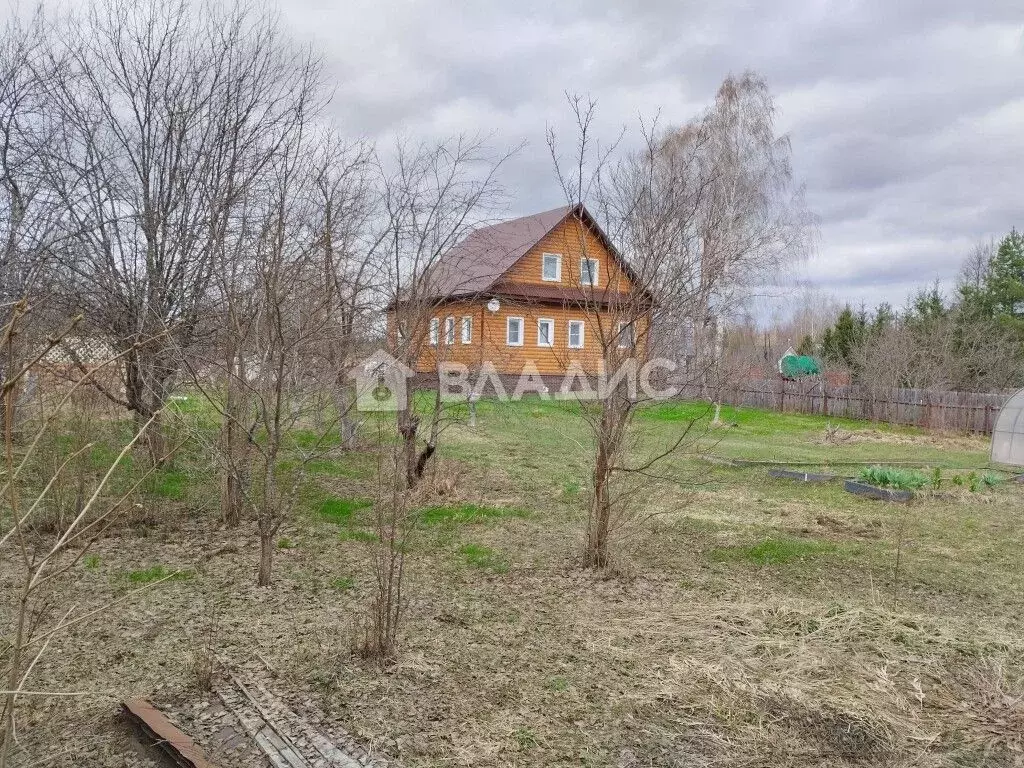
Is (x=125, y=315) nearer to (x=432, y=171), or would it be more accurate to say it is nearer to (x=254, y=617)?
(x=432, y=171)

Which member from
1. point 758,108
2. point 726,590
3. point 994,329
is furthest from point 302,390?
point 994,329

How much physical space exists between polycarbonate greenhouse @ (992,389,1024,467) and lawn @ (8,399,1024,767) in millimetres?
5377

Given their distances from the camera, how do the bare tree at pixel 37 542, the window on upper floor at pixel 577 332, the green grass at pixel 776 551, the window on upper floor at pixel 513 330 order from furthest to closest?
the window on upper floor at pixel 577 332 < the window on upper floor at pixel 513 330 < the green grass at pixel 776 551 < the bare tree at pixel 37 542

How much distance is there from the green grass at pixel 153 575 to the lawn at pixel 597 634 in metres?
0.03

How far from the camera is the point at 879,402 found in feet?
59.6

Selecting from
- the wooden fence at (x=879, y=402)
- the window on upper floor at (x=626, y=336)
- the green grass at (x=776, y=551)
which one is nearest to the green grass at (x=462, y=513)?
the green grass at (x=776, y=551)

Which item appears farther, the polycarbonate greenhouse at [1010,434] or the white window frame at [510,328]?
the white window frame at [510,328]

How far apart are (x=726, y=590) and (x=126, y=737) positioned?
367cm

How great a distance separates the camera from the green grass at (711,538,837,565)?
582 centimetres

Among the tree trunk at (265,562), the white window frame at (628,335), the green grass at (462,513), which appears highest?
the white window frame at (628,335)

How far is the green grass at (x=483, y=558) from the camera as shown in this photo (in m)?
5.34

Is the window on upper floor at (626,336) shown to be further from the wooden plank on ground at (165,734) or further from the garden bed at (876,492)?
the garden bed at (876,492)

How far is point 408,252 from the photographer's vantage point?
7.54 m

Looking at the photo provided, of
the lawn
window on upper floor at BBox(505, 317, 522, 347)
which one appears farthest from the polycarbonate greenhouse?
window on upper floor at BBox(505, 317, 522, 347)
